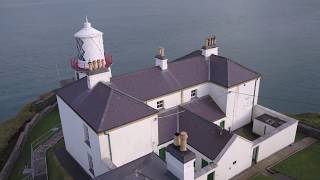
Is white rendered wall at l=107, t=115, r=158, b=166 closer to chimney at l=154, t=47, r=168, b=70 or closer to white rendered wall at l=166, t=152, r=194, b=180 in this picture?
white rendered wall at l=166, t=152, r=194, b=180

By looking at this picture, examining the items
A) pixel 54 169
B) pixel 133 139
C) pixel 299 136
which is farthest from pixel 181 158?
pixel 299 136

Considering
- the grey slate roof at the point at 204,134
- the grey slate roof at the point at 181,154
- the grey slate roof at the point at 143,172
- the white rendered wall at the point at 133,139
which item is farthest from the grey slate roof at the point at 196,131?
the grey slate roof at the point at 181,154

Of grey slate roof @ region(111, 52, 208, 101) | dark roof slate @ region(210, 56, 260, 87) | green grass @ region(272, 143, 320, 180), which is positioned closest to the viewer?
green grass @ region(272, 143, 320, 180)

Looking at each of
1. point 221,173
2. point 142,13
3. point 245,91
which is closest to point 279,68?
point 245,91

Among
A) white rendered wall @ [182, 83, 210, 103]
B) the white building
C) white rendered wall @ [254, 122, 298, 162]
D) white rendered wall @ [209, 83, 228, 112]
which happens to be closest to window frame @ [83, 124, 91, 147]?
the white building

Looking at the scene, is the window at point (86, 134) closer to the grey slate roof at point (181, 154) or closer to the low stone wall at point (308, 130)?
the grey slate roof at point (181, 154)

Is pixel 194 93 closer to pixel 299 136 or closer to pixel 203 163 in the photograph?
pixel 203 163
